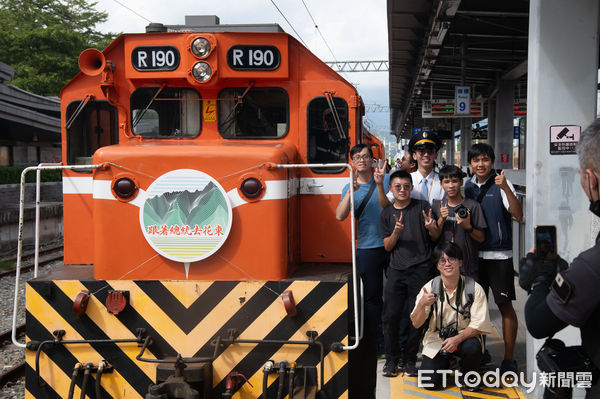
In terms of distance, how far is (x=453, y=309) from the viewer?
16.4ft

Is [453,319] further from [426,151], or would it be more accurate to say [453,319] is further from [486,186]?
[426,151]

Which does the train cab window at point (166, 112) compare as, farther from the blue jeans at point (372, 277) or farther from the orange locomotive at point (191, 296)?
the blue jeans at point (372, 277)

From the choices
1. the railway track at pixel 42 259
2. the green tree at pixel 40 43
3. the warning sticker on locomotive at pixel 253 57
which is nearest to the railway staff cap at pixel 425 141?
the warning sticker on locomotive at pixel 253 57

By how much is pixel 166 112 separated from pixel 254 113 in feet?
2.46

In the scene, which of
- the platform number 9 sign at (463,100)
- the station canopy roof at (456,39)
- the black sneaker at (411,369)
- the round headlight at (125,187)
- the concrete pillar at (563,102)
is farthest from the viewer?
the platform number 9 sign at (463,100)

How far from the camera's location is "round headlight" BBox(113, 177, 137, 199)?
400 cm

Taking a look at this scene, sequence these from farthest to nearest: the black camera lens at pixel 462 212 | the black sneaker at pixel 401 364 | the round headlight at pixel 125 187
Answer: the black sneaker at pixel 401 364, the black camera lens at pixel 462 212, the round headlight at pixel 125 187

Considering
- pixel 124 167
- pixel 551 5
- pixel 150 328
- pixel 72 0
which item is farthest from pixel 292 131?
pixel 72 0

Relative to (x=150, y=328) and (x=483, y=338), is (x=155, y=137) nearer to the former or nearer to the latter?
(x=150, y=328)

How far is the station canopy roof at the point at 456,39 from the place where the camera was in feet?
33.7

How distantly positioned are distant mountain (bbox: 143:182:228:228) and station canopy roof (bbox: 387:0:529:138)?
569cm

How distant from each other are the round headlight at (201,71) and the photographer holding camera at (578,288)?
9.68 feet

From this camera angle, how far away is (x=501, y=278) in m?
5.31

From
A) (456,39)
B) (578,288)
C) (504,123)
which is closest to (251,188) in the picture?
(578,288)
